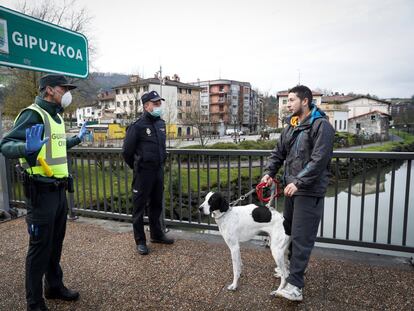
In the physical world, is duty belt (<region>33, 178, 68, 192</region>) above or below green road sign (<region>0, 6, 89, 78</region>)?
below

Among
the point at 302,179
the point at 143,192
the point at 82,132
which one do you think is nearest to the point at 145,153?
the point at 143,192

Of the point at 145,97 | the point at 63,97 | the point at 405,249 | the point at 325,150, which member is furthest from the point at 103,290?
the point at 405,249

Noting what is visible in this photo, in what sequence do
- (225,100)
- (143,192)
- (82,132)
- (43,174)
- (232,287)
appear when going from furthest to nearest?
(225,100), (143,192), (82,132), (232,287), (43,174)

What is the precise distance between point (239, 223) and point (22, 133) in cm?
210

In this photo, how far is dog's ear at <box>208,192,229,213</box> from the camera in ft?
9.59

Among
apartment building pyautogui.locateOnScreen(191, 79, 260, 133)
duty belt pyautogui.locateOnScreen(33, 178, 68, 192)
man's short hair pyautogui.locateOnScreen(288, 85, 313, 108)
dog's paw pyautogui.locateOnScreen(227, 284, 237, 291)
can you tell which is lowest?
dog's paw pyautogui.locateOnScreen(227, 284, 237, 291)

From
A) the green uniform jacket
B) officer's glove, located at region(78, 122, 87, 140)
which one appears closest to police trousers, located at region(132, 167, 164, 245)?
officer's glove, located at region(78, 122, 87, 140)

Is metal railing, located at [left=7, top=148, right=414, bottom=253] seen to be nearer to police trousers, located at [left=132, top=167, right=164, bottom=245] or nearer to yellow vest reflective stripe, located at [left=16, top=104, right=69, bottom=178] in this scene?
police trousers, located at [left=132, top=167, right=164, bottom=245]

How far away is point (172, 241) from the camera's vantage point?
4.14 meters

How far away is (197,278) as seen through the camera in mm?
3152

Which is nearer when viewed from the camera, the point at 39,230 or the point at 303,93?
the point at 39,230

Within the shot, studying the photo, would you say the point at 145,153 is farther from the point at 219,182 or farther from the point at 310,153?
the point at 310,153

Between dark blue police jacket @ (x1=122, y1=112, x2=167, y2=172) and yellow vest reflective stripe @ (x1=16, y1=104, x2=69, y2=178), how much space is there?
1.14 meters

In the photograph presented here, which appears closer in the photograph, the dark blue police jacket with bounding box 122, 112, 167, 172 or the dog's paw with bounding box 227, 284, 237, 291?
the dog's paw with bounding box 227, 284, 237, 291
